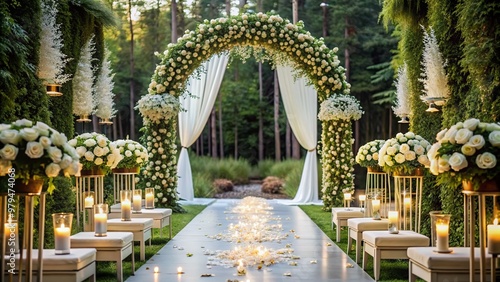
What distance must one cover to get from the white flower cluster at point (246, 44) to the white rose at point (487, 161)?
8.51m

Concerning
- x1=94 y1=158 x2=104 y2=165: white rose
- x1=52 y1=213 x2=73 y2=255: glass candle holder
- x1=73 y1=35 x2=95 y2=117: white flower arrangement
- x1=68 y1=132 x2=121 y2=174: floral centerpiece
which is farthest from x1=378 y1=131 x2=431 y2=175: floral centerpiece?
x1=73 y1=35 x2=95 y2=117: white flower arrangement

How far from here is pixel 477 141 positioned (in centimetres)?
432

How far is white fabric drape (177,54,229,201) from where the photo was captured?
15.1 metres

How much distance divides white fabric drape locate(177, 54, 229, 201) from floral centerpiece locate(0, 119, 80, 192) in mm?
10780

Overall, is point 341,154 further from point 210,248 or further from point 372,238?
point 372,238

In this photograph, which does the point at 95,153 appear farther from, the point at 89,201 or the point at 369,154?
the point at 369,154

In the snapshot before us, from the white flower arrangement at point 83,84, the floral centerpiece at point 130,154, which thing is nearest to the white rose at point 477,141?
the floral centerpiece at point 130,154

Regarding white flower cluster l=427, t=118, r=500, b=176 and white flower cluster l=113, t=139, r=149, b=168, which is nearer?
white flower cluster l=427, t=118, r=500, b=176

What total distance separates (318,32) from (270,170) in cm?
785

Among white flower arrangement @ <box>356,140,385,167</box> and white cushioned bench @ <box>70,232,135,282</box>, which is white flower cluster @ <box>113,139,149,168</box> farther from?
white flower arrangement @ <box>356,140,385,167</box>

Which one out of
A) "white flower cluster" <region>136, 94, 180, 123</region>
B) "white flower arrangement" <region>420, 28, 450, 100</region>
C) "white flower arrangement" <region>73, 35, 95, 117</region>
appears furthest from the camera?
"white flower cluster" <region>136, 94, 180, 123</region>

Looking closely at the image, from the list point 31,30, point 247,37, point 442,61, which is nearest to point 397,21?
point 442,61

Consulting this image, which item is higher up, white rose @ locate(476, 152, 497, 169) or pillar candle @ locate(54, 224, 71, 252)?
white rose @ locate(476, 152, 497, 169)

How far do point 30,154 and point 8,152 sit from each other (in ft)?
0.45
